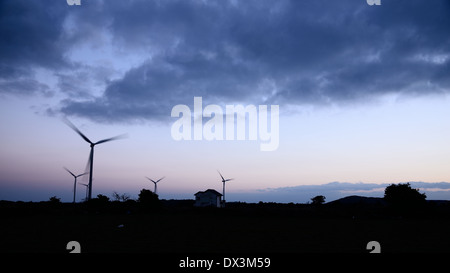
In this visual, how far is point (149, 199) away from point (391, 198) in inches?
2192

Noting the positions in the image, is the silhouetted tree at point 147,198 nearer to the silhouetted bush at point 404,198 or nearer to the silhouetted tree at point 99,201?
the silhouetted tree at point 99,201

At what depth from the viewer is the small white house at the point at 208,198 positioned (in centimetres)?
9912

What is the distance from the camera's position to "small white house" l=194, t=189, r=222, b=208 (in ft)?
325

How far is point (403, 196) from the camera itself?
72188mm

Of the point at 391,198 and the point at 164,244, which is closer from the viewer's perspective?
the point at 164,244

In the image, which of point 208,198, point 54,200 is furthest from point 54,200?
point 208,198

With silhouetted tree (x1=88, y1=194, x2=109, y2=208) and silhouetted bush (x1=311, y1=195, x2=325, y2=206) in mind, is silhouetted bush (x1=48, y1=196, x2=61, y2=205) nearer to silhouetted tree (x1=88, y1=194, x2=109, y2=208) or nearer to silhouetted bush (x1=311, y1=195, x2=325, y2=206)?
silhouetted tree (x1=88, y1=194, x2=109, y2=208)

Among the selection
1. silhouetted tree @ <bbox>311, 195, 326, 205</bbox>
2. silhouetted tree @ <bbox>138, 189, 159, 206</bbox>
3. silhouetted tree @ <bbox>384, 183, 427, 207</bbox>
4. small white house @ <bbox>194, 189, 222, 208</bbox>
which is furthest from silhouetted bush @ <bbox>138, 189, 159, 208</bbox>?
silhouetted tree @ <bbox>311, 195, 326, 205</bbox>

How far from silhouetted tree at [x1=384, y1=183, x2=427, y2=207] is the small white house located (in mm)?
47959

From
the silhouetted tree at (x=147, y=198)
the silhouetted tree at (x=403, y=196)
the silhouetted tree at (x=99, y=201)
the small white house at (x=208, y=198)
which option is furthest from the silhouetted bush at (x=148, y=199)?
the silhouetted tree at (x=403, y=196)
